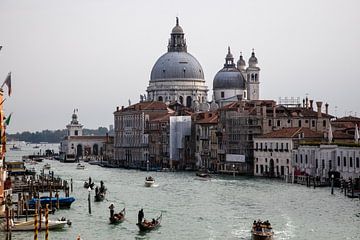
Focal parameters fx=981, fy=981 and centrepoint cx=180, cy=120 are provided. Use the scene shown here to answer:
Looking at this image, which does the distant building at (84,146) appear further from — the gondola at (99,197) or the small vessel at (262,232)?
the small vessel at (262,232)

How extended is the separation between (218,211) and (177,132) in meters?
40.2

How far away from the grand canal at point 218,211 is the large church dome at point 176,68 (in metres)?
46.1

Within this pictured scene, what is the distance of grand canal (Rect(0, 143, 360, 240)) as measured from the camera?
28203 mm

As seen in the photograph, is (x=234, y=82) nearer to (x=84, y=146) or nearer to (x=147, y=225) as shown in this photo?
(x=84, y=146)

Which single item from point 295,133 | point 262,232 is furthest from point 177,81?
point 262,232

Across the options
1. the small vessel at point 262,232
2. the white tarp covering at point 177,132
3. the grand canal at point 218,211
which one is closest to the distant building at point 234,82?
the white tarp covering at point 177,132

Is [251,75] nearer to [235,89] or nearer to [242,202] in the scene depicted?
[235,89]

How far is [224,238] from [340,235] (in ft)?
10.7

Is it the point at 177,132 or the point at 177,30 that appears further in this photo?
the point at 177,30

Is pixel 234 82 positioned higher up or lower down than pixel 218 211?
higher up

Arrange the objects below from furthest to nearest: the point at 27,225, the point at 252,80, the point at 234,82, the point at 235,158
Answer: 1. the point at 234,82
2. the point at 252,80
3. the point at 235,158
4. the point at 27,225

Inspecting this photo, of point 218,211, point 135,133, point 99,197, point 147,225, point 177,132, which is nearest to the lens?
point 147,225

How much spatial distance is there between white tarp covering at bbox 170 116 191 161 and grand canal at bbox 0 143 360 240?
24.9 meters

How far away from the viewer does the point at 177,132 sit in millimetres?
74438
